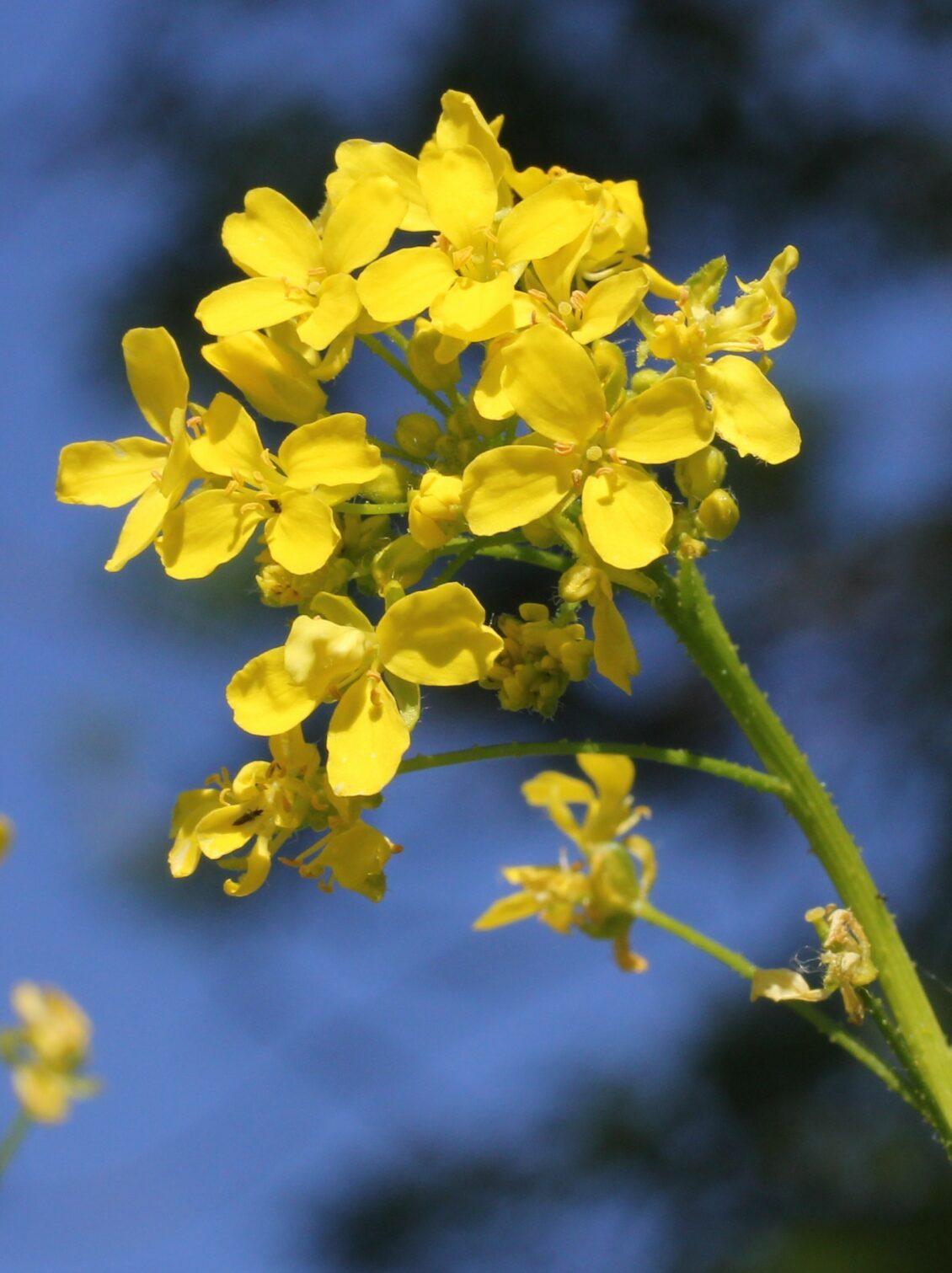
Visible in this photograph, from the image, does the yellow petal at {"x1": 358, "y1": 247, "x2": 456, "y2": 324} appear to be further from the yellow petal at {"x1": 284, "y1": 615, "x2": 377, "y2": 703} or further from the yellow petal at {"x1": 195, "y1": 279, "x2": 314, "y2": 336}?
the yellow petal at {"x1": 284, "y1": 615, "x2": 377, "y2": 703}

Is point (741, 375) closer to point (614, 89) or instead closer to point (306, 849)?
point (306, 849)

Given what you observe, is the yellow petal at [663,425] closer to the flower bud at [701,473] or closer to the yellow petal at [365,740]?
the flower bud at [701,473]

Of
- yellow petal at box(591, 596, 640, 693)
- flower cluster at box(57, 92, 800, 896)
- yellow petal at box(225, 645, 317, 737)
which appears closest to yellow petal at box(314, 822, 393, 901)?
flower cluster at box(57, 92, 800, 896)

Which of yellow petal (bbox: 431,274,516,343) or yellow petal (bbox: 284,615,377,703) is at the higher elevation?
yellow petal (bbox: 431,274,516,343)

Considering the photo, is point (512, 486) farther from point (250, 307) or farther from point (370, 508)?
point (250, 307)


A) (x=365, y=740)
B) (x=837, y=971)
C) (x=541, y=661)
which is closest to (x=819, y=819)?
(x=837, y=971)

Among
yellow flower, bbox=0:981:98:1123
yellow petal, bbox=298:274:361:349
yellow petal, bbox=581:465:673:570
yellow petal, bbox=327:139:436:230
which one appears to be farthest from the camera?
yellow flower, bbox=0:981:98:1123

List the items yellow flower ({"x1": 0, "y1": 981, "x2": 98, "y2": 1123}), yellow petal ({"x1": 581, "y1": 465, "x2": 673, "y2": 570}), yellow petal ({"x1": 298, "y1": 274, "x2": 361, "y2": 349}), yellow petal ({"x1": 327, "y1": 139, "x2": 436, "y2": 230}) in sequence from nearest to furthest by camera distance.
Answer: yellow petal ({"x1": 581, "y1": 465, "x2": 673, "y2": 570}) < yellow petal ({"x1": 298, "y1": 274, "x2": 361, "y2": 349}) < yellow petal ({"x1": 327, "y1": 139, "x2": 436, "y2": 230}) < yellow flower ({"x1": 0, "y1": 981, "x2": 98, "y2": 1123})

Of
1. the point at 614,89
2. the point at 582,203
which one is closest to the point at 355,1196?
the point at 614,89

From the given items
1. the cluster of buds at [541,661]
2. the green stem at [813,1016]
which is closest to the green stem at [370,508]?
the cluster of buds at [541,661]
